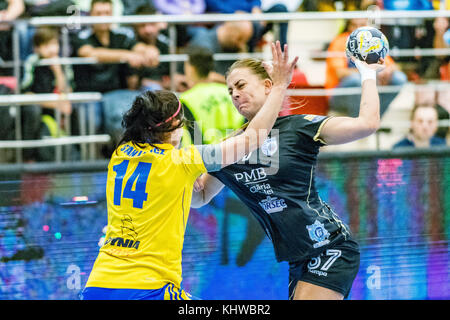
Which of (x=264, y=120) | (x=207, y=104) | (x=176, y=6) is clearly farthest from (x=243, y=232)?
(x=176, y=6)

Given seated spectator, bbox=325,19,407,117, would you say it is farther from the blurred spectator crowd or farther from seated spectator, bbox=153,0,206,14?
seated spectator, bbox=153,0,206,14

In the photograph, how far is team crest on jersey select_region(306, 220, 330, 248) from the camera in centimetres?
310

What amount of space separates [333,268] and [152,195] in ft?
3.16

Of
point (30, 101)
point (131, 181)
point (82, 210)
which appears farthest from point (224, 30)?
point (131, 181)

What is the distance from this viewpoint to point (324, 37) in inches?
247

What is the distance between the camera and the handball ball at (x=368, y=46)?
3061 millimetres

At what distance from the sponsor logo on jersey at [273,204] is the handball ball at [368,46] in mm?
765

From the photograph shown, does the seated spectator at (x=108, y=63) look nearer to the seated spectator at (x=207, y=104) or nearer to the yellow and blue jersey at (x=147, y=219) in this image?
the seated spectator at (x=207, y=104)

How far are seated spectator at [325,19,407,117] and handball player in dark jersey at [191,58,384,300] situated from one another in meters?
2.46

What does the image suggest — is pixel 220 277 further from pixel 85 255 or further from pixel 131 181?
pixel 131 181

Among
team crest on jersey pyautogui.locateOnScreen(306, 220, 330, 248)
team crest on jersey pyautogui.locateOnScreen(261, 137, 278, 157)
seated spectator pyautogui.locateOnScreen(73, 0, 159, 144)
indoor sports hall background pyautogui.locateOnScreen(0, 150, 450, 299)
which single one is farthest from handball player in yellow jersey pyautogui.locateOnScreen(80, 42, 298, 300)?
seated spectator pyautogui.locateOnScreen(73, 0, 159, 144)

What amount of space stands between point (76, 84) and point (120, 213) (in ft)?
9.77

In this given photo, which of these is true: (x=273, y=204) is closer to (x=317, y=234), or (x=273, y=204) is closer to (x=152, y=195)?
(x=317, y=234)

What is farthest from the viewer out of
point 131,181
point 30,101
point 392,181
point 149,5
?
point 149,5
